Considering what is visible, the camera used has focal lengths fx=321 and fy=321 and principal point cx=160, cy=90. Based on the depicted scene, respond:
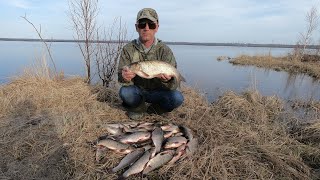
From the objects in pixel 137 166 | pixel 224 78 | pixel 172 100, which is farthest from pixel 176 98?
pixel 224 78

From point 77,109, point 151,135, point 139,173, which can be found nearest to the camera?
point 139,173

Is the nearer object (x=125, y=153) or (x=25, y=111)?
(x=125, y=153)

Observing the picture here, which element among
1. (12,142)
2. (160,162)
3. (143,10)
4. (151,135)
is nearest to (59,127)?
(12,142)

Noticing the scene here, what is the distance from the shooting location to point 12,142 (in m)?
4.40

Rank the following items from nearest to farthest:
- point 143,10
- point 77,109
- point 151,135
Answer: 1. point 151,135
2. point 143,10
3. point 77,109

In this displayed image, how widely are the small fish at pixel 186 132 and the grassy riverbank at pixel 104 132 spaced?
203mm

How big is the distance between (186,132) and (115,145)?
1.02 metres

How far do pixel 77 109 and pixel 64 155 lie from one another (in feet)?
5.33

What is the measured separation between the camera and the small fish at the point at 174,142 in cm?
408

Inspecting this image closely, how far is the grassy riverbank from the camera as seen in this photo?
372 centimetres

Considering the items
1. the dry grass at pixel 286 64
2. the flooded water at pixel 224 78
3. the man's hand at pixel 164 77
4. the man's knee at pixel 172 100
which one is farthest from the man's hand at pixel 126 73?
the dry grass at pixel 286 64

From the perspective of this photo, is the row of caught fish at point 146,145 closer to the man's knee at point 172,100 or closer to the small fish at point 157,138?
the small fish at point 157,138

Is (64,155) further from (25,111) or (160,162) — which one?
(25,111)

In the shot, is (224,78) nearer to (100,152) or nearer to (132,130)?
(132,130)
